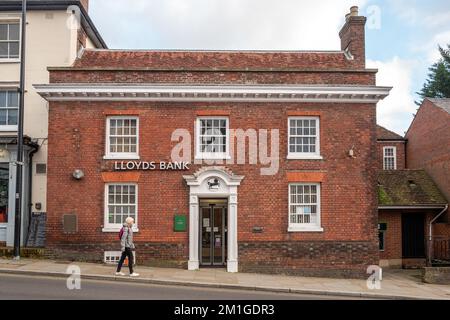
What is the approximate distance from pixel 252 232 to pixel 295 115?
448 centimetres

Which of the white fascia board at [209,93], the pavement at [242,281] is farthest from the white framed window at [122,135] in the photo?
the pavement at [242,281]

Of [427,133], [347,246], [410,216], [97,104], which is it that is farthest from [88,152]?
[427,133]

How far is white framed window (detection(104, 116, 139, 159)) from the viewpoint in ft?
59.8

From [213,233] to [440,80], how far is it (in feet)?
130

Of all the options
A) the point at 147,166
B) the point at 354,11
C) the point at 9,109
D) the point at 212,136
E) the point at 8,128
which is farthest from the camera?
the point at 354,11

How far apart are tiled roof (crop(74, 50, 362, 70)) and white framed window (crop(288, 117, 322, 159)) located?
269 cm

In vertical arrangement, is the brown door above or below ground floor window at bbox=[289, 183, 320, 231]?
below

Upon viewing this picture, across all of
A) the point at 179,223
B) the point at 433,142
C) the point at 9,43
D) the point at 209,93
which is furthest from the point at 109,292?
the point at 433,142

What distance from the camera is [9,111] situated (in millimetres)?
20078

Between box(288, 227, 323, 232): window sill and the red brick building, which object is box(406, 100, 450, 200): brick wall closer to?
the red brick building

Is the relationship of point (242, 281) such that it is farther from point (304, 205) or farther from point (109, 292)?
point (109, 292)

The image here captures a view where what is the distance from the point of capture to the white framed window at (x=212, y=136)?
18312 mm

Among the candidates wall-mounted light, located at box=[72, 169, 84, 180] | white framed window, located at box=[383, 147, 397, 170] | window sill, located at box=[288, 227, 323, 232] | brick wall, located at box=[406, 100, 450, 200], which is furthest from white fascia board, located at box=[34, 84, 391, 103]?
white framed window, located at box=[383, 147, 397, 170]

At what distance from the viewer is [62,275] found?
1516 centimetres
